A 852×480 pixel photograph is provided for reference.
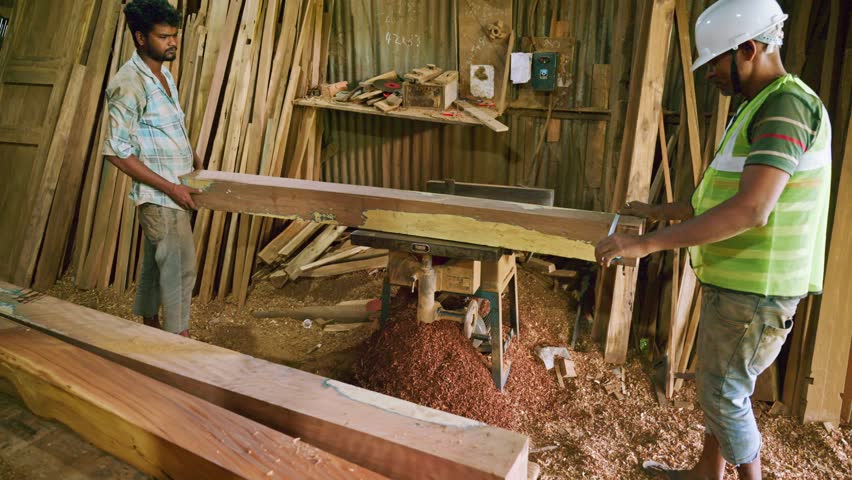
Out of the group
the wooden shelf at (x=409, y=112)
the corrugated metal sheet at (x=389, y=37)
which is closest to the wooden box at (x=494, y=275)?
the wooden shelf at (x=409, y=112)

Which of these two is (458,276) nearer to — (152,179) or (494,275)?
(494,275)

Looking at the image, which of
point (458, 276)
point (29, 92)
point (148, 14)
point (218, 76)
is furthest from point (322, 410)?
point (29, 92)

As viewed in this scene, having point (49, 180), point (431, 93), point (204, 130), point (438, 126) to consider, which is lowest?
point (49, 180)

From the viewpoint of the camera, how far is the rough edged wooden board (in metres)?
2.58

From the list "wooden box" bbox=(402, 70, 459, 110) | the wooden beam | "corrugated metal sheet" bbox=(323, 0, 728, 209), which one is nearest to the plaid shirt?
"wooden box" bbox=(402, 70, 459, 110)

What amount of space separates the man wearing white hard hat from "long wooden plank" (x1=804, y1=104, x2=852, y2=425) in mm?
1156

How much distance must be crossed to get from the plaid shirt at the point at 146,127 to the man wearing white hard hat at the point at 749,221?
244 centimetres

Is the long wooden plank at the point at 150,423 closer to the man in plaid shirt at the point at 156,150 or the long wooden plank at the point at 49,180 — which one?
the man in plaid shirt at the point at 156,150

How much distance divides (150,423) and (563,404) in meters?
2.86

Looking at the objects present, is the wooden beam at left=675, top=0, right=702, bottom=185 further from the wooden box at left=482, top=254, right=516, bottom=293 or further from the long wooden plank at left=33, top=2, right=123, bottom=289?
the long wooden plank at left=33, top=2, right=123, bottom=289

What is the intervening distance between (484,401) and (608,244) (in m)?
1.43

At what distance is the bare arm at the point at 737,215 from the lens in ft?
6.07

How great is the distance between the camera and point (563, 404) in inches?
136

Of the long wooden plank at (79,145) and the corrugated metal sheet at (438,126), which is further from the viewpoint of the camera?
the long wooden plank at (79,145)
